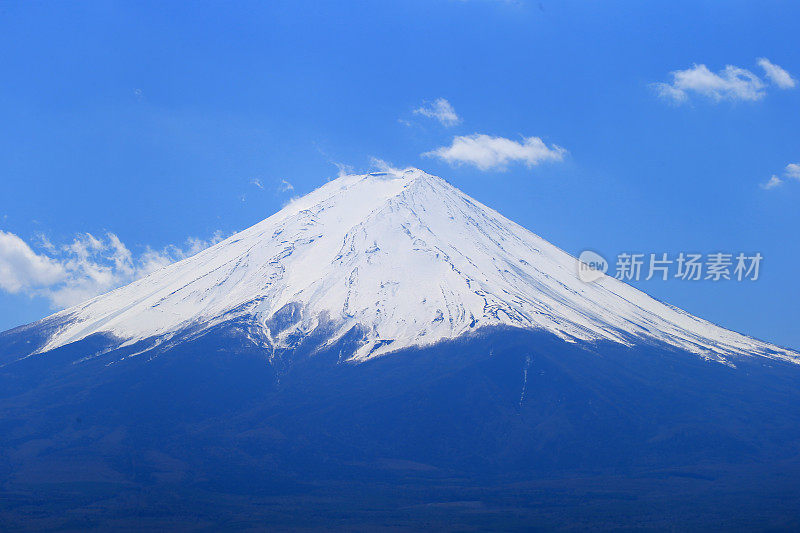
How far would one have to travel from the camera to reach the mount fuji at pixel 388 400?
238 feet

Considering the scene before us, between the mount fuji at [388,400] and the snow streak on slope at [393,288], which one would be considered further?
the snow streak on slope at [393,288]

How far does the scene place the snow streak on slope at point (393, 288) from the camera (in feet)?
355

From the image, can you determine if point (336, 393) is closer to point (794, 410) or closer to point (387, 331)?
point (387, 331)

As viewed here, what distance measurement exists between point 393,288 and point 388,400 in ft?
79.4

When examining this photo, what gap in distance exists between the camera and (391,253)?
4906 inches

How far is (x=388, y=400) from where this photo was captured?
9275 centimetres

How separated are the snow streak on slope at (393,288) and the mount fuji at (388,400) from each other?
0.42 metres

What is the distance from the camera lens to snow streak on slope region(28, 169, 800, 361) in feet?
355

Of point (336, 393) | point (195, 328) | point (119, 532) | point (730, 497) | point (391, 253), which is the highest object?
point (391, 253)

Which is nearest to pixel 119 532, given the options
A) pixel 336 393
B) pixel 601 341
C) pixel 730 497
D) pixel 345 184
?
pixel 336 393

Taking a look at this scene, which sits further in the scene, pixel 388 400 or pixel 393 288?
pixel 393 288

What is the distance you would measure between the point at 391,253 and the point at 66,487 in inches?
2270

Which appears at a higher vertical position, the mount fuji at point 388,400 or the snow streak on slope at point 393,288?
the snow streak on slope at point 393,288

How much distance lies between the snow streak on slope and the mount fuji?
16.4 inches
